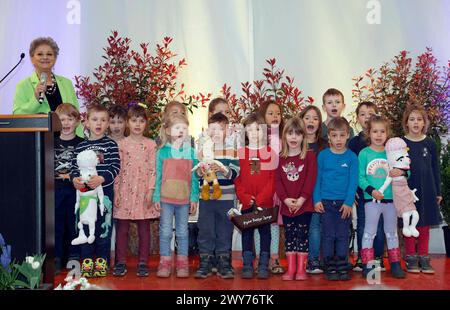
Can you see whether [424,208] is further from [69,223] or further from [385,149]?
[69,223]

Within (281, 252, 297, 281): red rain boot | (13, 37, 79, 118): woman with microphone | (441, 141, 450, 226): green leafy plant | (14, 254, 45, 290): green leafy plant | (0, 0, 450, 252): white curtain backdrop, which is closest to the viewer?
(14, 254, 45, 290): green leafy plant

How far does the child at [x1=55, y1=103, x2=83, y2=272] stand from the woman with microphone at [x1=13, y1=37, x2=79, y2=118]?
215 mm

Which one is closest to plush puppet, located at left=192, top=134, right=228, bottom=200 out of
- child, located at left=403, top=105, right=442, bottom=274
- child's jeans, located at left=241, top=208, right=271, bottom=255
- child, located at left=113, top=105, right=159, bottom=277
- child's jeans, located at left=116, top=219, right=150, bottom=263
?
child's jeans, located at left=241, top=208, right=271, bottom=255

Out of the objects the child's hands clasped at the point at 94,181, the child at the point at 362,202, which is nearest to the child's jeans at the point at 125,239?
the child's hands clasped at the point at 94,181

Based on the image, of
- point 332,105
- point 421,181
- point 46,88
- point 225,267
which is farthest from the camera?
point 332,105

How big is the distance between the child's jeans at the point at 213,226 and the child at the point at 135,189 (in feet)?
1.15

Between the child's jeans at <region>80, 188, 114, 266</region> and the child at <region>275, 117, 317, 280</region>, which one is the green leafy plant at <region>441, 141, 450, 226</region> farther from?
the child's jeans at <region>80, 188, 114, 266</region>

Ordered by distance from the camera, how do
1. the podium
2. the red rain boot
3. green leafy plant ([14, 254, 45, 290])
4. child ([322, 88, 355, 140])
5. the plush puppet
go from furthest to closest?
1. child ([322, 88, 355, 140])
2. the plush puppet
3. the red rain boot
4. the podium
5. green leafy plant ([14, 254, 45, 290])

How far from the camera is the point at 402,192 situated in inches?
191

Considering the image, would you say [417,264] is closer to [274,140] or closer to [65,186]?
[274,140]

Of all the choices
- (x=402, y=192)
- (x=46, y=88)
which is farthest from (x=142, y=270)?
(x=402, y=192)

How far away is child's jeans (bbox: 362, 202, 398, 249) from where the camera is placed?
15.8 ft

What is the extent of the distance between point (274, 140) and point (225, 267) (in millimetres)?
967
